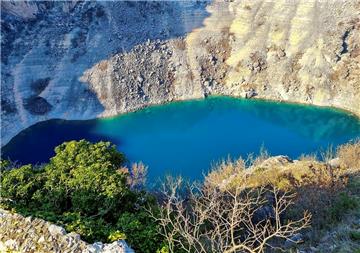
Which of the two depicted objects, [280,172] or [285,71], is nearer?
[280,172]

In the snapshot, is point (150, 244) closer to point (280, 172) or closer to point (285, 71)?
point (280, 172)

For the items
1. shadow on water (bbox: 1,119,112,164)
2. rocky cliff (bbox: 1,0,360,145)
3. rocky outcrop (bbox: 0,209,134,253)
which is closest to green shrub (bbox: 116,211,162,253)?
rocky outcrop (bbox: 0,209,134,253)

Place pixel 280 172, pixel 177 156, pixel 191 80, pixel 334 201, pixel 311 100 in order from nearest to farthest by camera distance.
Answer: pixel 334 201
pixel 280 172
pixel 177 156
pixel 311 100
pixel 191 80

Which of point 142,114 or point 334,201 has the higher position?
point 334,201

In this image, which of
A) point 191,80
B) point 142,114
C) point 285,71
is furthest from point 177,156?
point 285,71

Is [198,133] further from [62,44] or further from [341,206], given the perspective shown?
[341,206]

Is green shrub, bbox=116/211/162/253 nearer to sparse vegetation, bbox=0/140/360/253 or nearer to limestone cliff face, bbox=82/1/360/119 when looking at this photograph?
sparse vegetation, bbox=0/140/360/253

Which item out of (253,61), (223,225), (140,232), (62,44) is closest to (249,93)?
(253,61)
